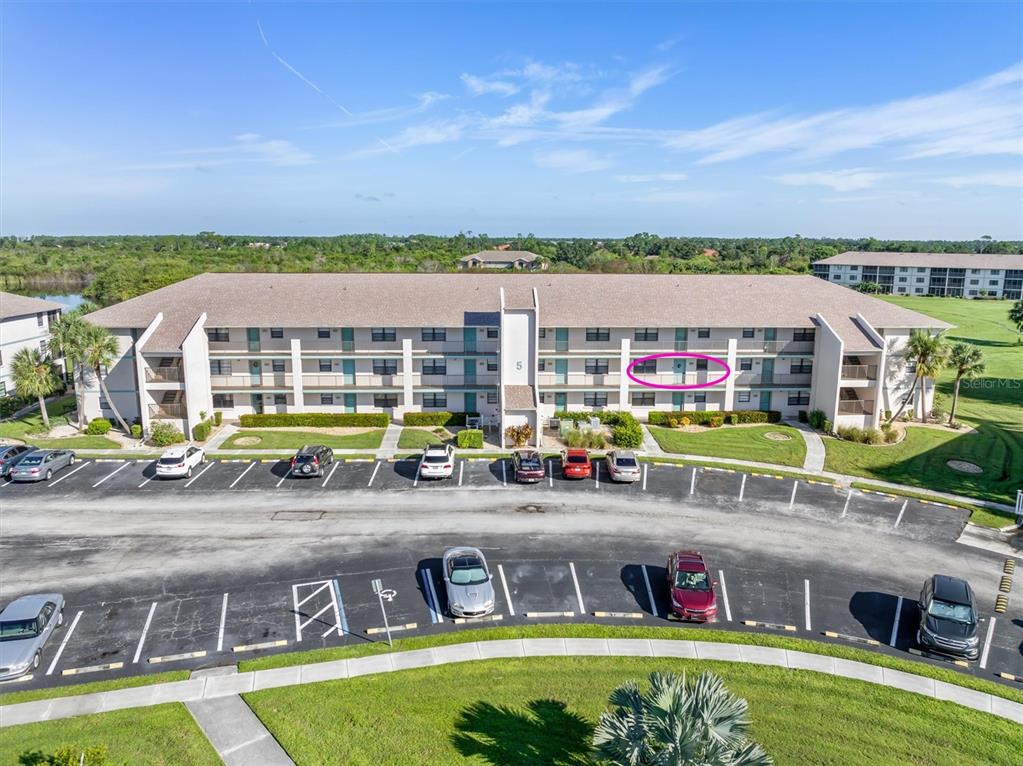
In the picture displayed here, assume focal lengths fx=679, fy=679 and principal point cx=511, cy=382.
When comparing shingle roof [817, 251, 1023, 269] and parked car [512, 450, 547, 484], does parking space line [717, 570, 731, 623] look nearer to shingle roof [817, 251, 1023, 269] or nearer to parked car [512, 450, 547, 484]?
parked car [512, 450, 547, 484]

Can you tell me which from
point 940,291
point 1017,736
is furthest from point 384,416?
point 940,291

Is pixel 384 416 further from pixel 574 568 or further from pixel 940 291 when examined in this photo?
pixel 940 291

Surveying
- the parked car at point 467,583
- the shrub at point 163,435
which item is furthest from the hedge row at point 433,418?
the parked car at point 467,583

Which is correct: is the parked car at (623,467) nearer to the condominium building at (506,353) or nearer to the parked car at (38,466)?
the condominium building at (506,353)

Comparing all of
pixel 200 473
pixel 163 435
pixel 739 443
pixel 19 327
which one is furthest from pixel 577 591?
pixel 19 327

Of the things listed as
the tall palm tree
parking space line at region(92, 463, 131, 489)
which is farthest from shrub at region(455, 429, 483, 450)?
the tall palm tree

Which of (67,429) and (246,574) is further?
(67,429)
